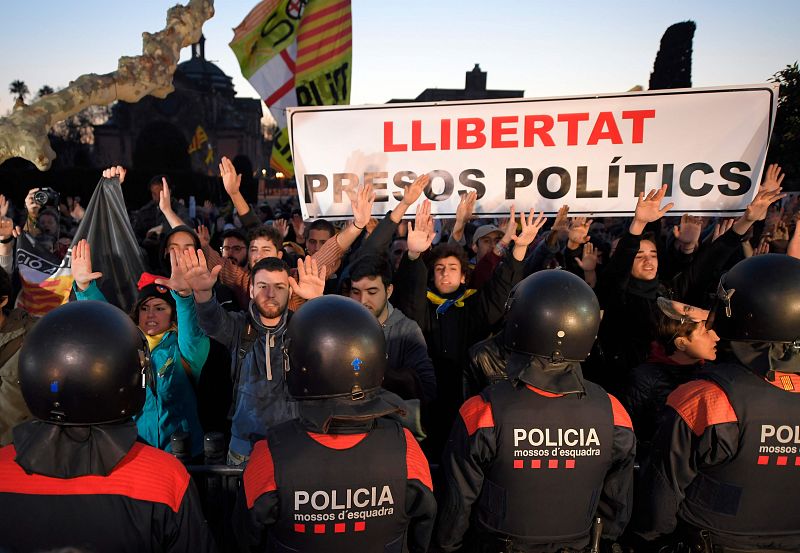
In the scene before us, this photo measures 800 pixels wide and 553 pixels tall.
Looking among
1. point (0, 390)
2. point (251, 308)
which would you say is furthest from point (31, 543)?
point (251, 308)

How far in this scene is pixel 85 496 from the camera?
1892 mm

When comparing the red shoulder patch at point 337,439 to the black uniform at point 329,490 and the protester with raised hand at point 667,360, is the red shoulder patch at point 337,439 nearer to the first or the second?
the black uniform at point 329,490

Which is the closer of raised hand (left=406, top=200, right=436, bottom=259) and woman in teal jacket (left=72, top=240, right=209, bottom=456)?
woman in teal jacket (left=72, top=240, right=209, bottom=456)

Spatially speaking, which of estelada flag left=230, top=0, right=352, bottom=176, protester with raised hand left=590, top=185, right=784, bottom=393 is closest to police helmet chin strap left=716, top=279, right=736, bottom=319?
protester with raised hand left=590, top=185, right=784, bottom=393

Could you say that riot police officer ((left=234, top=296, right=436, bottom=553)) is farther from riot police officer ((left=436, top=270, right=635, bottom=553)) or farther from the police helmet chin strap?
the police helmet chin strap

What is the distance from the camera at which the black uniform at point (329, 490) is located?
6.97 ft

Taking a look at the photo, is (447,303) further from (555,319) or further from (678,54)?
(678,54)

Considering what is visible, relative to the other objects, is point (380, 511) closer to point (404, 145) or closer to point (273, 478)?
point (273, 478)

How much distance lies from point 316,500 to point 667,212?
352cm

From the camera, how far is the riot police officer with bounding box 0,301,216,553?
1.87 metres

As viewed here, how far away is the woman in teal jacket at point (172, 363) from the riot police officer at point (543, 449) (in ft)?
5.73

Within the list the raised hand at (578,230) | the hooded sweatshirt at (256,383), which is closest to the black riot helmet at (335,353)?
the hooded sweatshirt at (256,383)

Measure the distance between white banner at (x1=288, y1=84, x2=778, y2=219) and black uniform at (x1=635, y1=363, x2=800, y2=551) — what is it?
7.74 ft

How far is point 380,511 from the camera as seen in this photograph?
7.15 feet
